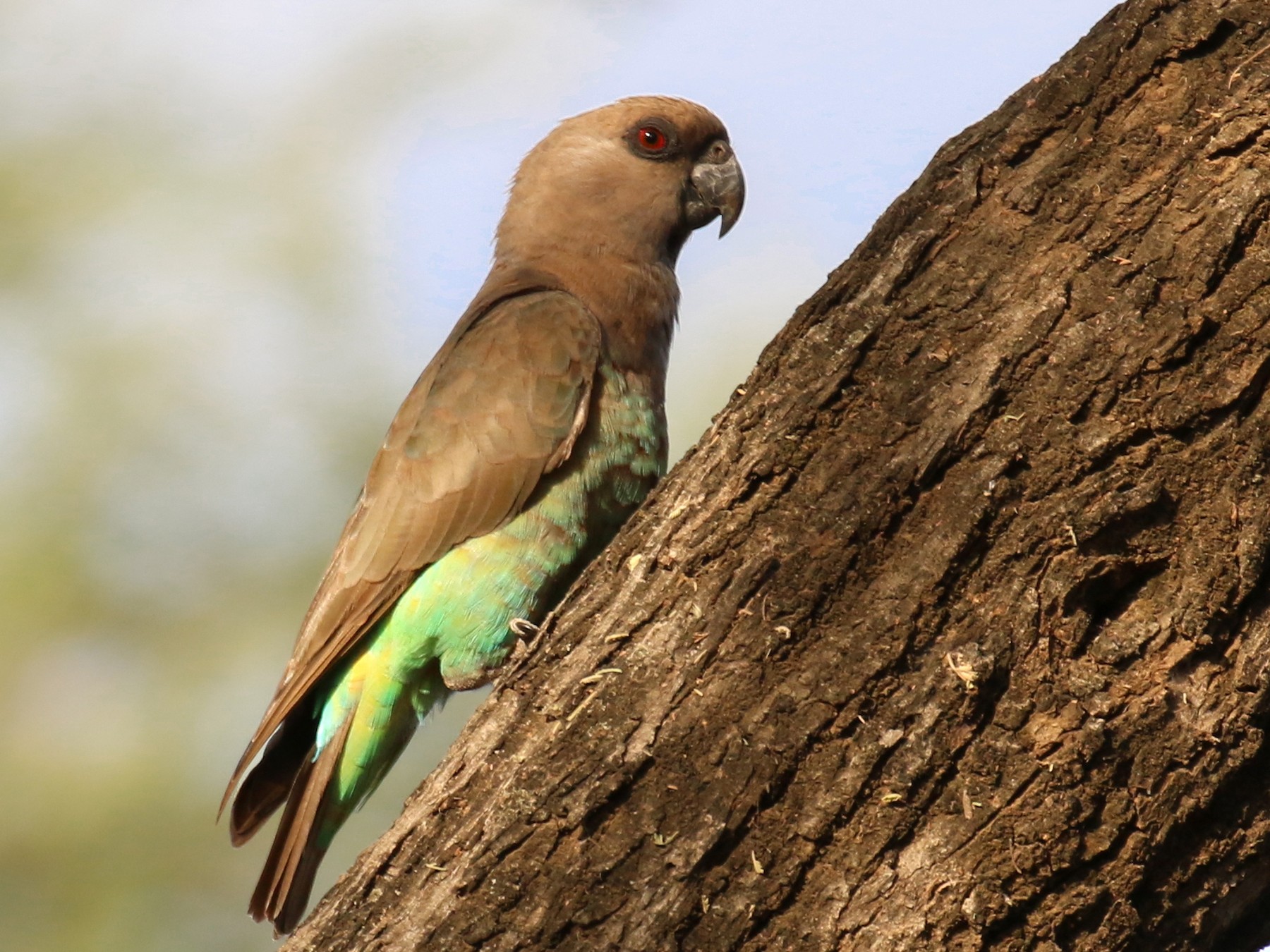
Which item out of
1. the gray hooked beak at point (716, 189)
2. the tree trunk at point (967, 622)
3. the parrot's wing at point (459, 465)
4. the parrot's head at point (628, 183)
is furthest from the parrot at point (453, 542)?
the tree trunk at point (967, 622)

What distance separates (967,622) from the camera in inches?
120

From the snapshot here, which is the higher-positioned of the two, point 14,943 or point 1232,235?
point 14,943

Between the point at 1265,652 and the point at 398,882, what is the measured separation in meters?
2.14

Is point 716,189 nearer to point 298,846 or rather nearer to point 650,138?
point 650,138

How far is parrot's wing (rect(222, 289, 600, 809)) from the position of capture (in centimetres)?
511

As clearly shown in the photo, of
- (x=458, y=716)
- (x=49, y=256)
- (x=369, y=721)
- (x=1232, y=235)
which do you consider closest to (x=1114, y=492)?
(x=1232, y=235)

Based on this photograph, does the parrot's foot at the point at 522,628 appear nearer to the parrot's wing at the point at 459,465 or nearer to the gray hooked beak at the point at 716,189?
the parrot's wing at the point at 459,465

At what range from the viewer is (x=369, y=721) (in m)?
5.25

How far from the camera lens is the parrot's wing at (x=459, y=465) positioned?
5113 mm

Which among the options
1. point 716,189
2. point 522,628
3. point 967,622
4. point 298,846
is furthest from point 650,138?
point 967,622

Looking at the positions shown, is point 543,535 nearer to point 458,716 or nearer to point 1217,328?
point 1217,328

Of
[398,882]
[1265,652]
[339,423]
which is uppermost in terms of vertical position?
[339,423]

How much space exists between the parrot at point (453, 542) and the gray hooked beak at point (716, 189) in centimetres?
117

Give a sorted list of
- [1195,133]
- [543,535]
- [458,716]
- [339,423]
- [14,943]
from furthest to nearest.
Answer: [339,423] → [458,716] → [14,943] → [543,535] → [1195,133]
